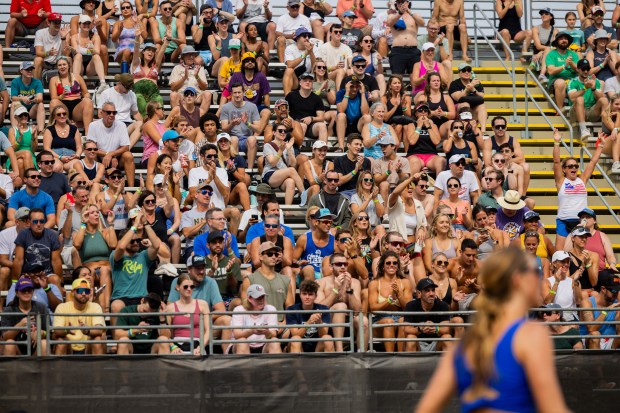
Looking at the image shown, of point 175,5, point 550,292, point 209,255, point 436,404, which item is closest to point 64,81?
point 175,5

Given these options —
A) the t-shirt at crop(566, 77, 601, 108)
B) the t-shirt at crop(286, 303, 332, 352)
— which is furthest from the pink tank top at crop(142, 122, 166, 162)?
the t-shirt at crop(566, 77, 601, 108)

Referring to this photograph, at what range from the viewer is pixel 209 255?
13.7m

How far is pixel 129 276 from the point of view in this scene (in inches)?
535

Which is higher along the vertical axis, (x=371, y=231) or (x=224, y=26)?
(x=224, y=26)

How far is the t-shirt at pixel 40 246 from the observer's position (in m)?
13.8

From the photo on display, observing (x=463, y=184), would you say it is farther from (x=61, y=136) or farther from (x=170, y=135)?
(x=61, y=136)

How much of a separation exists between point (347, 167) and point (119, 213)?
3186 millimetres

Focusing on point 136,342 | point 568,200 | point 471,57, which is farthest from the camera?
point 471,57

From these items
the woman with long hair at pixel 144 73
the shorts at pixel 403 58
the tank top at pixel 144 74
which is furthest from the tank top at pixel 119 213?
the shorts at pixel 403 58

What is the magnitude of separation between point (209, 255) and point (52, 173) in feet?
9.41

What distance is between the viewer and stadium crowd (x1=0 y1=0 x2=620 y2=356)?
42.9 ft

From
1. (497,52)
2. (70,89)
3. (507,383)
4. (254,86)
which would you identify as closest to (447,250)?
(254,86)

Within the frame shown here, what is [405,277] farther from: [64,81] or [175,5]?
[175,5]

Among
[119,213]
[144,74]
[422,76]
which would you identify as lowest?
[119,213]
